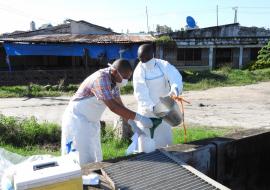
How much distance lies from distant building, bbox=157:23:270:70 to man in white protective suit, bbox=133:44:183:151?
18.7m

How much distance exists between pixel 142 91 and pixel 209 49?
2113 cm

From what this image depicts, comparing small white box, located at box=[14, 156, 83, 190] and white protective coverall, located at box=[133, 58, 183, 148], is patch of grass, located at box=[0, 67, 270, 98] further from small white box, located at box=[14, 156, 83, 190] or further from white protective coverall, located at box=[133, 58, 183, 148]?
small white box, located at box=[14, 156, 83, 190]

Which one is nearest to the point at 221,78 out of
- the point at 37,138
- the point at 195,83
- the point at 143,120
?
the point at 195,83

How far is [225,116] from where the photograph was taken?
11547 millimetres

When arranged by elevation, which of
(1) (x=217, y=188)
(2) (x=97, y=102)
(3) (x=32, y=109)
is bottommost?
(3) (x=32, y=109)

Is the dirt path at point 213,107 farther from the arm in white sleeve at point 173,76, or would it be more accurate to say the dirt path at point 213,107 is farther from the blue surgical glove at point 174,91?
the blue surgical glove at point 174,91

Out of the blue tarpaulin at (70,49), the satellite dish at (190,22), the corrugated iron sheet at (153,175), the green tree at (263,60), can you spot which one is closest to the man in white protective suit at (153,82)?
the corrugated iron sheet at (153,175)

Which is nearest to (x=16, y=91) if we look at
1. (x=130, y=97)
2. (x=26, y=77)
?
(x=26, y=77)

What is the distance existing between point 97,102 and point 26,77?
17181mm

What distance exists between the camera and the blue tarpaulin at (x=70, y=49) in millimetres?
20484

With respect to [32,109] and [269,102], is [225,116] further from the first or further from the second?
[32,109]

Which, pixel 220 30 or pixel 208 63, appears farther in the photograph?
pixel 220 30

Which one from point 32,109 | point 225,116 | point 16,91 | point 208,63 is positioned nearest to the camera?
point 225,116

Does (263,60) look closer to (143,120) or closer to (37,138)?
(37,138)
